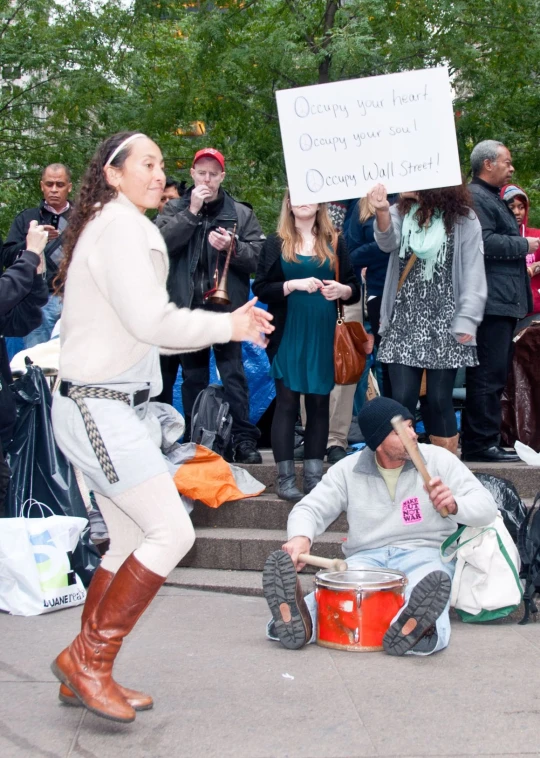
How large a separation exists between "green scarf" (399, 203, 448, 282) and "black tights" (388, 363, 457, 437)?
0.55 meters

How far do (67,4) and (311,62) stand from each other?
395cm

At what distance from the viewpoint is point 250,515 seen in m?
6.05

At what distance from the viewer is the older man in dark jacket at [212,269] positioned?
6457 mm

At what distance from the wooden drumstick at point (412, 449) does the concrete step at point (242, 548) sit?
129 cm

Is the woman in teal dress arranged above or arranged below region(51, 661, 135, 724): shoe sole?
above

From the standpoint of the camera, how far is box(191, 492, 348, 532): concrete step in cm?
600

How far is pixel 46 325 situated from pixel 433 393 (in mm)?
2923

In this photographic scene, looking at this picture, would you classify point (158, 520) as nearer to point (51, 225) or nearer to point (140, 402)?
point (140, 402)

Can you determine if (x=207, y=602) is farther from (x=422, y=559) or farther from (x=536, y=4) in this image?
(x=536, y=4)

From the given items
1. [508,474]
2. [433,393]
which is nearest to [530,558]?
[433,393]

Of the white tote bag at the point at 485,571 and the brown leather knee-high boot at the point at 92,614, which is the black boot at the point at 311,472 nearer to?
the white tote bag at the point at 485,571

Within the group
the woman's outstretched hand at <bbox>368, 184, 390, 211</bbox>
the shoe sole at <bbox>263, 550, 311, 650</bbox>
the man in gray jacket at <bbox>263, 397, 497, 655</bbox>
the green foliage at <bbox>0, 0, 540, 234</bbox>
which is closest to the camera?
the shoe sole at <bbox>263, 550, 311, 650</bbox>

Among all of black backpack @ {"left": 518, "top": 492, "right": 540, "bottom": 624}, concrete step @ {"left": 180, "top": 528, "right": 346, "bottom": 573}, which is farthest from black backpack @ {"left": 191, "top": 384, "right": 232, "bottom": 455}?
black backpack @ {"left": 518, "top": 492, "right": 540, "bottom": 624}

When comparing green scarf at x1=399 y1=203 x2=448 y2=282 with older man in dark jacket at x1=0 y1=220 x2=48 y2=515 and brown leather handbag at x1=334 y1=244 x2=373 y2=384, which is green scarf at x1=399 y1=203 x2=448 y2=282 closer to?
brown leather handbag at x1=334 y1=244 x2=373 y2=384
